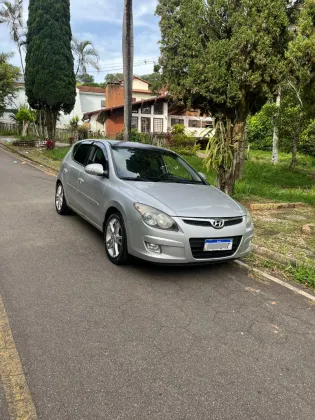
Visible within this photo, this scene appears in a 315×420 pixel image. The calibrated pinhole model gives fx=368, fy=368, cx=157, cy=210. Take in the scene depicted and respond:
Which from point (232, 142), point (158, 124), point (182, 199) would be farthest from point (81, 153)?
point (158, 124)

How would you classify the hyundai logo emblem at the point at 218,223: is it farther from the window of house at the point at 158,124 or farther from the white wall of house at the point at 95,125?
the white wall of house at the point at 95,125

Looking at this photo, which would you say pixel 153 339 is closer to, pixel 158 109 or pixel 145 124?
pixel 145 124

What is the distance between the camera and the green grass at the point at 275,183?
979cm

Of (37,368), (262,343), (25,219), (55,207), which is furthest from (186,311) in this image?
(55,207)

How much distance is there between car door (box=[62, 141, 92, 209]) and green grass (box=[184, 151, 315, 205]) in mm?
4310

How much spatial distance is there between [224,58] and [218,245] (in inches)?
201

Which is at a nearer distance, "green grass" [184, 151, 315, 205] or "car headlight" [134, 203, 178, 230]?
"car headlight" [134, 203, 178, 230]

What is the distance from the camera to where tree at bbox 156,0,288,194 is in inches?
292

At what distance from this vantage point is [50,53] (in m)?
20.9

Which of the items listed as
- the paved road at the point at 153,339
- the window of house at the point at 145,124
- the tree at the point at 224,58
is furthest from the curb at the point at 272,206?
the window of house at the point at 145,124

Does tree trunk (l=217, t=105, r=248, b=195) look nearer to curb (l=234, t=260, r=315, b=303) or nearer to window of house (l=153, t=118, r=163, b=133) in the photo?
curb (l=234, t=260, r=315, b=303)

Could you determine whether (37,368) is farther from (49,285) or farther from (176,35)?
(176,35)

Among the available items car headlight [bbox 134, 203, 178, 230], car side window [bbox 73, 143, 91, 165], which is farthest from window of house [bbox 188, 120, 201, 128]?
car headlight [bbox 134, 203, 178, 230]

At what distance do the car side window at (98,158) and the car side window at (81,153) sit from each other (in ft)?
0.88
